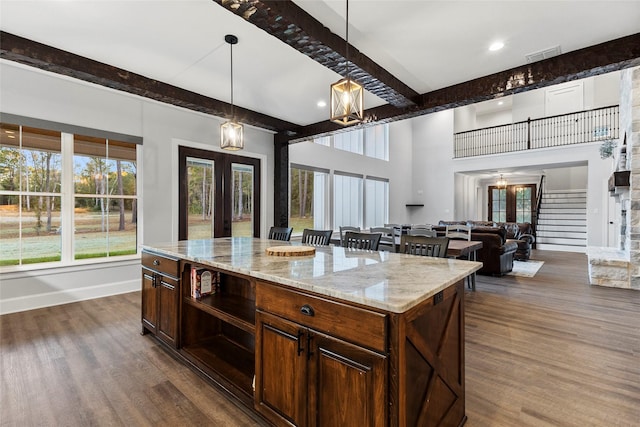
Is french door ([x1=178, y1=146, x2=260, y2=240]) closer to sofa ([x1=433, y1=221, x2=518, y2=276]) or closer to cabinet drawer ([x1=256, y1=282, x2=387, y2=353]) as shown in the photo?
cabinet drawer ([x1=256, y1=282, x2=387, y2=353])

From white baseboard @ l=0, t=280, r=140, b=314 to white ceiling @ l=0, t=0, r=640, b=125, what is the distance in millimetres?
2891

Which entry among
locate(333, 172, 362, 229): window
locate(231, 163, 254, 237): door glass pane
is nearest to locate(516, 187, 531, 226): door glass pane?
locate(333, 172, 362, 229): window

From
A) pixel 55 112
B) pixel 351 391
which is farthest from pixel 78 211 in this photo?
pixel 351 391

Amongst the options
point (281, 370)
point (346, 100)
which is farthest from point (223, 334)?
point (346, 100)

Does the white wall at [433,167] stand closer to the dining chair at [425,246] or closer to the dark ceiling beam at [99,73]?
the dark ceiling beam at [99,73]

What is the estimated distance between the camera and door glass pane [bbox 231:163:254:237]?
579cm

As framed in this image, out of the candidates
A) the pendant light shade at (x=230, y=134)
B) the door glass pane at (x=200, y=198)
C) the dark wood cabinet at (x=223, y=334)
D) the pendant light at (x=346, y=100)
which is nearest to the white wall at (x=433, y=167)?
the door glass pane at (x=200, y=198)

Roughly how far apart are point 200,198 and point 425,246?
4022 millimetres

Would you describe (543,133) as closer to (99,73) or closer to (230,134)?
(230,134)

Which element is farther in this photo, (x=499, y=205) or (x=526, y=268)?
(x=499, y=205)

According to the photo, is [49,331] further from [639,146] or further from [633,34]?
[639,146]

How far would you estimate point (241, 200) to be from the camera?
5910 millimetres

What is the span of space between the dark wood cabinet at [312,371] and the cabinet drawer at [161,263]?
111 cm

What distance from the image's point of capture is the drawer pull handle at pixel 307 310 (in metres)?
1.44
